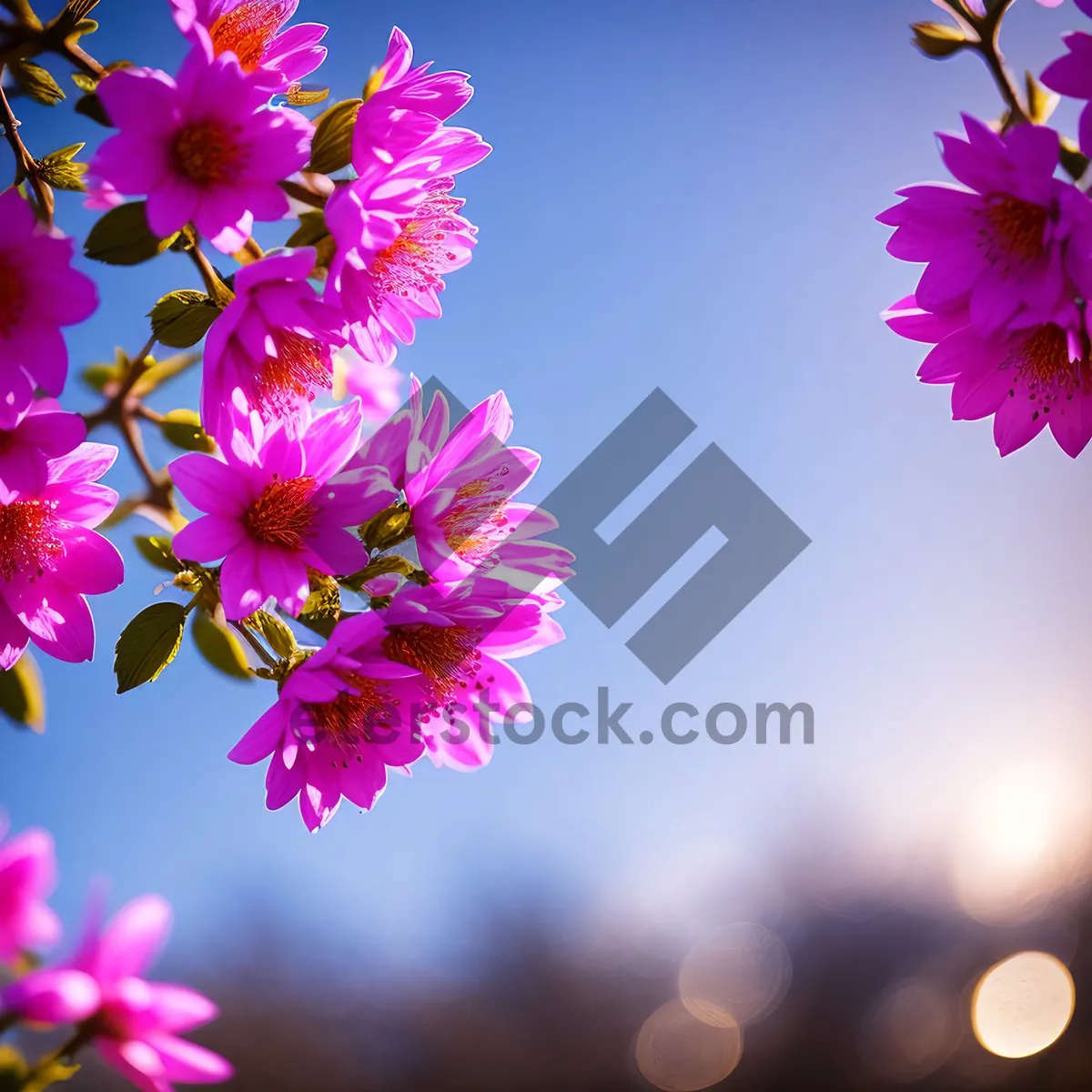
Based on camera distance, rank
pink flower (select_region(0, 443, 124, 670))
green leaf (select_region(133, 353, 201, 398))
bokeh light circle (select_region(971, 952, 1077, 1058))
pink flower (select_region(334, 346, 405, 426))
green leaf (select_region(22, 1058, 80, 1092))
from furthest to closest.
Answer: bokeh light circle (select_region(971, 952, 1077, 1058)) < pink flower (select_region(334, 346, 405, 426)) < green leaf (select_region(133, 353, 201, 398)) < pink flower (select_region(0, 443, 124, 670)) < green leaf (select_region(22, 1058, 80, 1092))

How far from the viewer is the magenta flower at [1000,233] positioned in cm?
51

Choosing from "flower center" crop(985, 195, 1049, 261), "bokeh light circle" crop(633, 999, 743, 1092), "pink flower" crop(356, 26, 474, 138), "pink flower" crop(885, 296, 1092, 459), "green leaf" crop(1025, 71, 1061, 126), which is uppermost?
"green leaf" crop(1025, 71, 1061, 126)

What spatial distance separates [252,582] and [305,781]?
152 millimetres

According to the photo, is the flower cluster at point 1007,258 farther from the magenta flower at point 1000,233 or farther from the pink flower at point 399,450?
the pink flower at point 399,450

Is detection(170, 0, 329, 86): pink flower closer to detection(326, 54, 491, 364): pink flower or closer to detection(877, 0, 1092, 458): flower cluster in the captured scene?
detection(326, 54, 491, 364): pink flower

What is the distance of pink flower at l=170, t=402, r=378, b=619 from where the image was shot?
531 millimetres

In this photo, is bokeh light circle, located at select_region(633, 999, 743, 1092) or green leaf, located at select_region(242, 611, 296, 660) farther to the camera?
bokeh light circle, located at select_region(633, 999, 743, 1092)

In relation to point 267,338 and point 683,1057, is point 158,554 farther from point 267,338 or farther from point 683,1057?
point 683,1057

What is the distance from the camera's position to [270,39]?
573mm

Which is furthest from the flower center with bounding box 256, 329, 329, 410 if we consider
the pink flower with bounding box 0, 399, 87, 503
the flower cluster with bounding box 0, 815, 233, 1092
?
the flower cluster with bounding box 0, 815, 233, 1092

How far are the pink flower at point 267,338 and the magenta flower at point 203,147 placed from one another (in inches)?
1.2

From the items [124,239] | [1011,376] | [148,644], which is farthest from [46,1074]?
[1011,376]

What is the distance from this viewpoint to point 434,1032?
4.27 meters

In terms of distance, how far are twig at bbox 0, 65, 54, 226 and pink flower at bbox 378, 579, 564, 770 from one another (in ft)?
1.09
